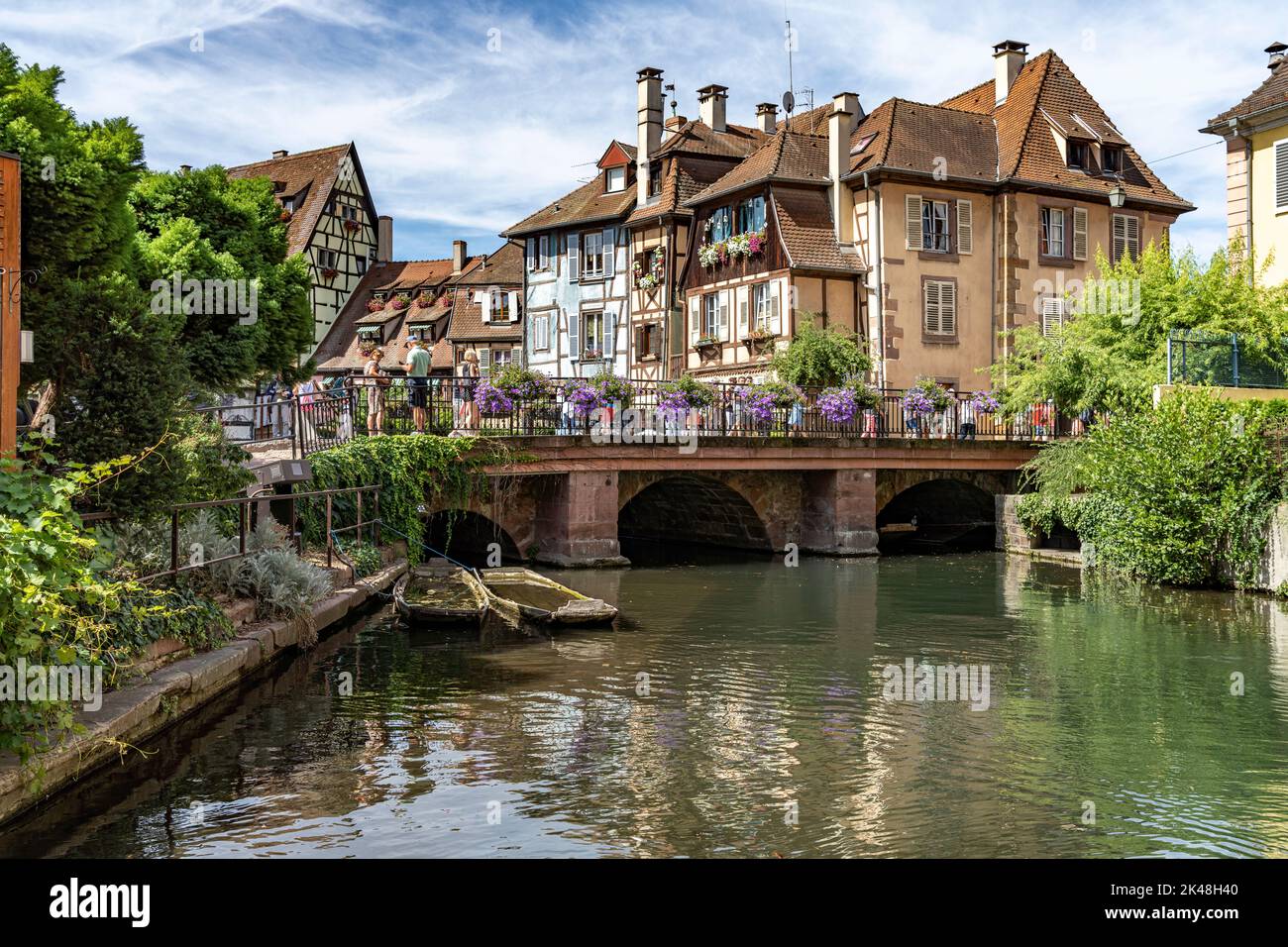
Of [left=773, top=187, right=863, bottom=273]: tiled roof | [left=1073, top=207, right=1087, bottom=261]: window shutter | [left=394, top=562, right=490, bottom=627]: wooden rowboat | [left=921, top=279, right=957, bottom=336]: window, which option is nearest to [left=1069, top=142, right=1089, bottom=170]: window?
[left=1073, top=207, right=1087, bottom=261]: window shutter

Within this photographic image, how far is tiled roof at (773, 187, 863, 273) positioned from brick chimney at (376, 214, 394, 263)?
89.0ft

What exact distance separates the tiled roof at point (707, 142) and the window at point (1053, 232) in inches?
408

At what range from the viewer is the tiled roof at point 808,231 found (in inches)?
1350

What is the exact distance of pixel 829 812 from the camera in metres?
7.94

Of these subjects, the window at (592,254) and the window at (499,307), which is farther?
the window at (499,307)

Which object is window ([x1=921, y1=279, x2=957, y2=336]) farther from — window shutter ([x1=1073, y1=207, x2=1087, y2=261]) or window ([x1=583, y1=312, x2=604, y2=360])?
window ([x1=583, y1=312, x2=604, y2=360])

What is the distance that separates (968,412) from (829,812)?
22.3 m

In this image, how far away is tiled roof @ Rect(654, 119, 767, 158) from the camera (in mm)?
40500

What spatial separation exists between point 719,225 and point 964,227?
7.28 metres

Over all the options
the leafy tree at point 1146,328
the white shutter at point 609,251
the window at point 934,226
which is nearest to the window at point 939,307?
the window at point 934,226

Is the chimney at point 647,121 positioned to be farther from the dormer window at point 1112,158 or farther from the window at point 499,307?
the dormer window at point 1112,158
